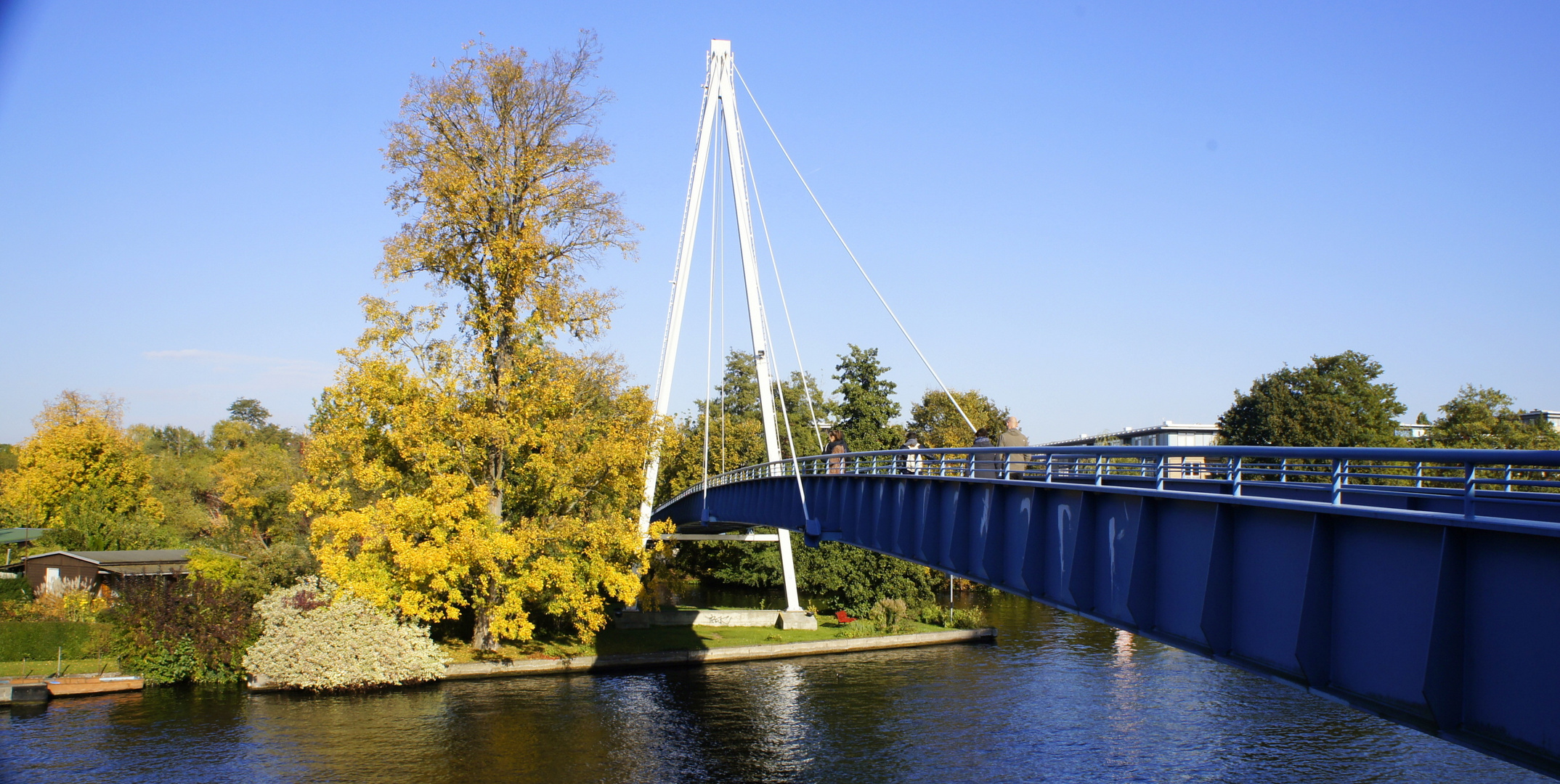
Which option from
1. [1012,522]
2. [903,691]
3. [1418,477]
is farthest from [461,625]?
[1418,477]

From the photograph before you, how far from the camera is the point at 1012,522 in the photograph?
16.3 meters

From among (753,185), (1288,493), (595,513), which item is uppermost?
(753,185)

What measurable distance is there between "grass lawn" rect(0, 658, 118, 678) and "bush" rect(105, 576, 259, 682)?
25.8 inches

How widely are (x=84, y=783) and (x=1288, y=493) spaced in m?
23.3

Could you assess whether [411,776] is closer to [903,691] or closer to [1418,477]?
[903,691]

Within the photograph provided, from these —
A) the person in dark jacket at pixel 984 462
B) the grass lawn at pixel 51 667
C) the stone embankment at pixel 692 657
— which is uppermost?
the person in dark jacket at pixel 984 462

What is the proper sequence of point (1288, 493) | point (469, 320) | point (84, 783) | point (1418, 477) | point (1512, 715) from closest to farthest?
point (1512, 715), point (1418, 477), point (1288, 493), point (84, 783), point (469, 320)

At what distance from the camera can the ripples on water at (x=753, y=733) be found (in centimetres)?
2262

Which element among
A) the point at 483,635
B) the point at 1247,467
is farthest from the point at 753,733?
the point at 1247,467

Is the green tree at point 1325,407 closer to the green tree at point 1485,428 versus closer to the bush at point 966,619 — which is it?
the green tree at point 1485,428

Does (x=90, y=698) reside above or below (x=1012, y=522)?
below

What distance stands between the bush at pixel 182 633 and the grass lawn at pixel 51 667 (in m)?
0.65

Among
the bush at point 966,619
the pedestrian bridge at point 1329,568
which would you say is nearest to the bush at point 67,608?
the bush at point 966,619

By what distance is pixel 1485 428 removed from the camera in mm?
55188
